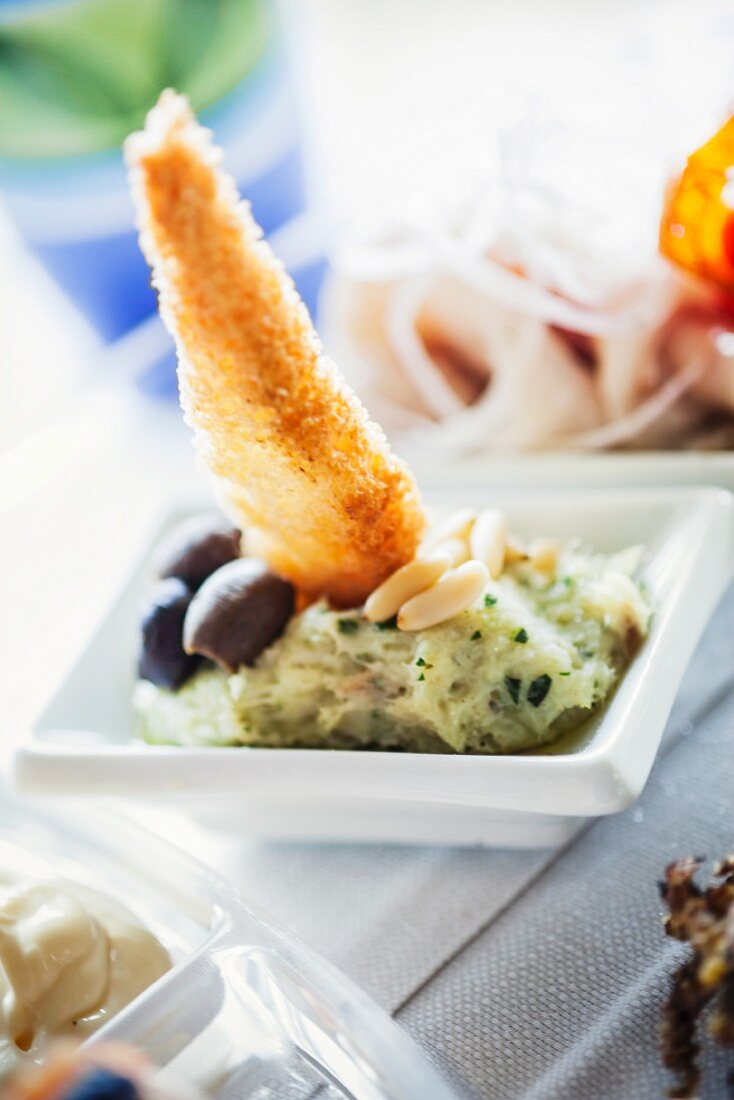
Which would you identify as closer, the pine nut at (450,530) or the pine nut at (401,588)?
the pine nut at (401,588)

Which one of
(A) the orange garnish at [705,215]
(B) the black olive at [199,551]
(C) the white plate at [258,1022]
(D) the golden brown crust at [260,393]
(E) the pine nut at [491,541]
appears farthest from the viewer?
(A) the orange garnish at [705,215]

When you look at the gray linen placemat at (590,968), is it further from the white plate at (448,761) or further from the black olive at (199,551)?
the black olive at (199,551)

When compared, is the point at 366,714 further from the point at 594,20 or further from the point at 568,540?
the point at 594,20

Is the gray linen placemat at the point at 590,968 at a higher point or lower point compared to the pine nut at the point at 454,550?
lower

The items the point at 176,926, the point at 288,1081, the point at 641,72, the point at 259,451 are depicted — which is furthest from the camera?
the point at 641,72

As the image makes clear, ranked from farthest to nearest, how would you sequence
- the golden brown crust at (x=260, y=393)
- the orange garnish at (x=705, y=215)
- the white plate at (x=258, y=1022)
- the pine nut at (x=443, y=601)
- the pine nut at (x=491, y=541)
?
the orange garnish at (x=705, y=215), the pine nut at (x=491, y=541), the pine nut at (x=443, y=601), the golden brown crust at (x=260, y=393), the white plate at (x=258, y=1022)

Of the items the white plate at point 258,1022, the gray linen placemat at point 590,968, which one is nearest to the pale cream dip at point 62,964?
the white plate at point 258,1022

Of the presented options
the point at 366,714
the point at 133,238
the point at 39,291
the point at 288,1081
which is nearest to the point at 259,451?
the point at 366,714
